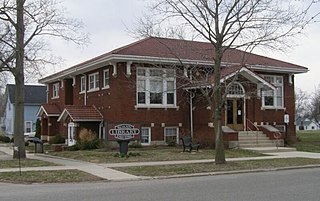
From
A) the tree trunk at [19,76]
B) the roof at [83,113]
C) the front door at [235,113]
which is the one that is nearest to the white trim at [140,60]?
the front door at [235,113]

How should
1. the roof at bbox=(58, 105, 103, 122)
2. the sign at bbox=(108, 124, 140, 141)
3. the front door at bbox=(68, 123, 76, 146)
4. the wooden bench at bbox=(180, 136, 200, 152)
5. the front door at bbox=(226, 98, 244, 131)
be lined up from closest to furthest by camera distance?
the sign at bbox=(108, 124, 140, 141) → the wooden bench at bbox=(180, 136, 200, 152) → the roof at bbox=(58, 105, 103, 122) → the front door at bbox=(226, 98, 244, 131) → the front door at bbox=(68, 123, 76, 146)

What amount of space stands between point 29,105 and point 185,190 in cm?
5860

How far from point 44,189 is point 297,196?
22.2 ft

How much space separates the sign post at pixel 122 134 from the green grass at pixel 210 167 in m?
4.13

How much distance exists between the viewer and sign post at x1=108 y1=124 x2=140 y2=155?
22.5m

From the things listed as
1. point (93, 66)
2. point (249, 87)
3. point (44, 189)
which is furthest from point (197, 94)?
point (44, 189)

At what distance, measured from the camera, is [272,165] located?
1988 cm

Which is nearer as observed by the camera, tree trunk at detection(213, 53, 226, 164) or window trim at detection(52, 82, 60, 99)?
tree trunk at detection(213, 53, 226, 164)

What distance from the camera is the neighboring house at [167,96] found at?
28220 millimetres

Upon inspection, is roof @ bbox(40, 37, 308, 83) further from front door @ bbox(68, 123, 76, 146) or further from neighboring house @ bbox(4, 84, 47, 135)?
neighboring house @ bbox(4, 84, 47, 135)

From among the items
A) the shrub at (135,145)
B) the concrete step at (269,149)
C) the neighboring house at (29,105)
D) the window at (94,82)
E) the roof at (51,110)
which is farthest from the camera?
the neighboring house at (29,105)

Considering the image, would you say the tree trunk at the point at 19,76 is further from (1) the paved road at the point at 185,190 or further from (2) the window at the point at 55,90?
(2) the window at the point at 55,90

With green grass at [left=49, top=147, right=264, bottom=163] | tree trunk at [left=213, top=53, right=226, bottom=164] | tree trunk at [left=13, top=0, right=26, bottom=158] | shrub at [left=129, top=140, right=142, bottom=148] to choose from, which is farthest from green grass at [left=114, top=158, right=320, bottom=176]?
shrub at [left=129, top=140, right=142, bottom=148]

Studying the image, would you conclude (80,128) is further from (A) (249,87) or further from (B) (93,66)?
(A) (249,87)
